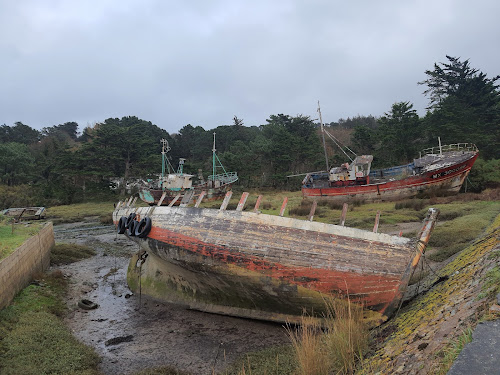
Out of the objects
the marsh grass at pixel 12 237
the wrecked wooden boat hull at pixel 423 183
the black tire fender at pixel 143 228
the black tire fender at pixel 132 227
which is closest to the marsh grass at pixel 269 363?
the black tire fender at pixel 143 228

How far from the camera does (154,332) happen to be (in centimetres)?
772

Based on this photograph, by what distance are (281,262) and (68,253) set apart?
12989 millimetres

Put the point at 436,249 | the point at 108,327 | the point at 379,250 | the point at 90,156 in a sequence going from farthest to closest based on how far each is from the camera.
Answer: the point at 90,156, the point at 436,249, the point at 108,327, the point at 379,250

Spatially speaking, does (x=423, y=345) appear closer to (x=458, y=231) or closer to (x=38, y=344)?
(x=38, y=344)

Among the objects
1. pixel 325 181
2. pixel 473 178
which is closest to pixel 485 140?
pixel 473 178

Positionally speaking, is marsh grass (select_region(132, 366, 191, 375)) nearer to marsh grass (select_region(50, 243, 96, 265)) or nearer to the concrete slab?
the concrete slab

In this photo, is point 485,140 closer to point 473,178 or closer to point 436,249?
point 473,178

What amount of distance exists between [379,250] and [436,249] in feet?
18.3

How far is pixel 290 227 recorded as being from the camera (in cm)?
706

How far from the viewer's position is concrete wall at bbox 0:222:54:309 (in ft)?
25.4

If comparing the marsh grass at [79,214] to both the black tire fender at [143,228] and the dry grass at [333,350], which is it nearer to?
the black tire fender at [143,228]

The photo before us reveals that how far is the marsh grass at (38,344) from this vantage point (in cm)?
552

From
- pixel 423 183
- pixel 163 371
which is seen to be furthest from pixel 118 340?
pixel 423 183

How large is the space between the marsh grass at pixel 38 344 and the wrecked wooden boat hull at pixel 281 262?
2.95 metres
